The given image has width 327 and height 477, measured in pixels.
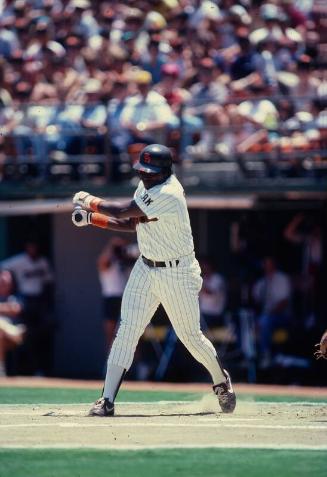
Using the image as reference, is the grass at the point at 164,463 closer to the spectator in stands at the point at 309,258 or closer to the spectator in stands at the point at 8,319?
the spectator in stands at the point at 8,319

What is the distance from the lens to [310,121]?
12906 mm

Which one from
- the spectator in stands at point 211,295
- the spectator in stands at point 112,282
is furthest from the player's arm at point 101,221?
the spectator in stands at point 112,282

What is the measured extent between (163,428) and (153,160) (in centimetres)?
173

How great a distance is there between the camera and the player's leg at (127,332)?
795cm

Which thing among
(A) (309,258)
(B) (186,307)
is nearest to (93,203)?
(B) (186,307)

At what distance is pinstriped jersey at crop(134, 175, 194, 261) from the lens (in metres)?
7.80

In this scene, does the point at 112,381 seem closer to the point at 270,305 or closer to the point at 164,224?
the point at 164,224

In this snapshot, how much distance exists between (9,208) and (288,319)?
360 cm

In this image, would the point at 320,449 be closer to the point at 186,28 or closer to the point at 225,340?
the point at 225,340

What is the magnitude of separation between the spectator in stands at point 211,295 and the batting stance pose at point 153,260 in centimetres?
582

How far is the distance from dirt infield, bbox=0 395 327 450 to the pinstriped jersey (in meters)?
1.12

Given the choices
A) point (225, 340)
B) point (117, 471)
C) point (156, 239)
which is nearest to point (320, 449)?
point (117, 471)

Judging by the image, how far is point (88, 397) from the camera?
1043 centimetres

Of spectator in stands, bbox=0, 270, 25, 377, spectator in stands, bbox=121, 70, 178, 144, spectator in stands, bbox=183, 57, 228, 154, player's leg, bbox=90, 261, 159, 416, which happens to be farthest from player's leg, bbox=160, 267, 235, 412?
spectator in stands, bbox=0, 270, 25, 377
